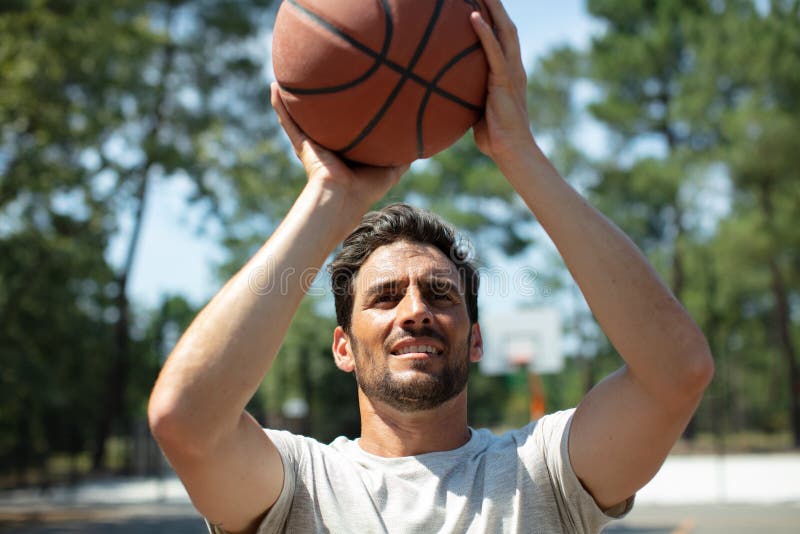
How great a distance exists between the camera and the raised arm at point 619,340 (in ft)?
6.27

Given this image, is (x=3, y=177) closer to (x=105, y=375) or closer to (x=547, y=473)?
(x=547, y=473)

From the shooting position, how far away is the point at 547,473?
214 cm

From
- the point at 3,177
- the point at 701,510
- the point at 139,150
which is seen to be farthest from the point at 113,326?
the point at 701,510

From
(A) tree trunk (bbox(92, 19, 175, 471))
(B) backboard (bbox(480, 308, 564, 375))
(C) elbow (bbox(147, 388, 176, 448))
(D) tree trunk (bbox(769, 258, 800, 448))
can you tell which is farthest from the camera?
(D) tree trunk (bbox(769, 258, 800, 448))

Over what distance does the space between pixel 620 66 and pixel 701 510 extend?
690 inches

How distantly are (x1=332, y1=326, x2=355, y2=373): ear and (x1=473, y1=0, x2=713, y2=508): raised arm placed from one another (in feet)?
2.33

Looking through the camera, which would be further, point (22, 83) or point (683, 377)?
point (22, 83)

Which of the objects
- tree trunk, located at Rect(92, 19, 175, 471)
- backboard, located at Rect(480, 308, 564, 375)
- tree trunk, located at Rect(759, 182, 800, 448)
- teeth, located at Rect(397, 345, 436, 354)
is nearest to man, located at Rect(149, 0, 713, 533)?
teeth, located at Rect(397, 345, 436, 354)

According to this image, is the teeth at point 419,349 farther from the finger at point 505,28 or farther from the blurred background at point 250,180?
the blurred background at point 250,180

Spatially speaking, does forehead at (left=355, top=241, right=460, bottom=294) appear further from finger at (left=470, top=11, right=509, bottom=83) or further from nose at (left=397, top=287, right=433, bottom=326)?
finger at (left=470, top=11, right=509, bottom=83)

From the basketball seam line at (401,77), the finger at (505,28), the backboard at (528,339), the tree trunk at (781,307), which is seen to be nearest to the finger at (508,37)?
the finger at (505,28)

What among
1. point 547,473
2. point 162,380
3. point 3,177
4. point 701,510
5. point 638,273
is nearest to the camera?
point 162,380

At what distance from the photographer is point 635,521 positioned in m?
12.2

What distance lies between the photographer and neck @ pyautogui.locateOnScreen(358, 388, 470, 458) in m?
2.24
